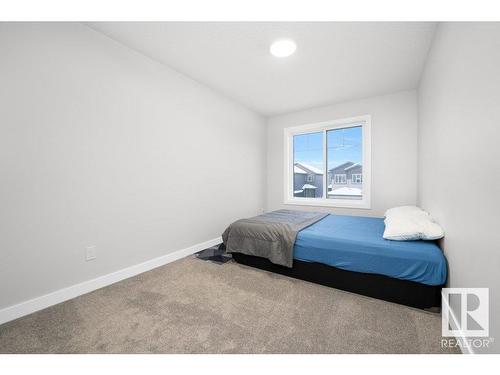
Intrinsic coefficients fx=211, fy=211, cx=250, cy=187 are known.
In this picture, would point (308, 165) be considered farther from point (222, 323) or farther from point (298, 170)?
point (222, 323)

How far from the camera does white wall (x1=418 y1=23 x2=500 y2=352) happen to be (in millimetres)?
962

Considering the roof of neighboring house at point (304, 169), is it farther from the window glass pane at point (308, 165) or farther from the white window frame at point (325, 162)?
the white window frame at point (325, 162)

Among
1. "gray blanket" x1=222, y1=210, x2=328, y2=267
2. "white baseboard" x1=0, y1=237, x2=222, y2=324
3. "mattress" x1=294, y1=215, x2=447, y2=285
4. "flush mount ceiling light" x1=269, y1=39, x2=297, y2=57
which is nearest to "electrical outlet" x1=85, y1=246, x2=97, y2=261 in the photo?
"white baseboard" x1=0, y1=237, x2=222, y2=324

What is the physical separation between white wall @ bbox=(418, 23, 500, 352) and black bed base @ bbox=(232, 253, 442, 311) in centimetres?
23

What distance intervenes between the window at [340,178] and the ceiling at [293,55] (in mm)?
1409

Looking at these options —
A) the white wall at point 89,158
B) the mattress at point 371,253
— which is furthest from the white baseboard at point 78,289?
the mattress at point 371,253

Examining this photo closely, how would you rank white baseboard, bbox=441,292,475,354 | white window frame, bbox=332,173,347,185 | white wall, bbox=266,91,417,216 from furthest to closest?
1. white window frame, bbox=332,173,347,185
2. white wall, bbox=266,91,417,216
3. white baseboard, bbox=441,292,475,354

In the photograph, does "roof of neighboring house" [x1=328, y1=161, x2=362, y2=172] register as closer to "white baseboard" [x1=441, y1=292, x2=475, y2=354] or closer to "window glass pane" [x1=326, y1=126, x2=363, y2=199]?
"window glass pane" [x1=326, y1=126, x2=363, y2=199]

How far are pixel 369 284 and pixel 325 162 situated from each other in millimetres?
2687

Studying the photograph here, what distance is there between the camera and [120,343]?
1314 mm

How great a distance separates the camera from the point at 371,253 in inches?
71.9
